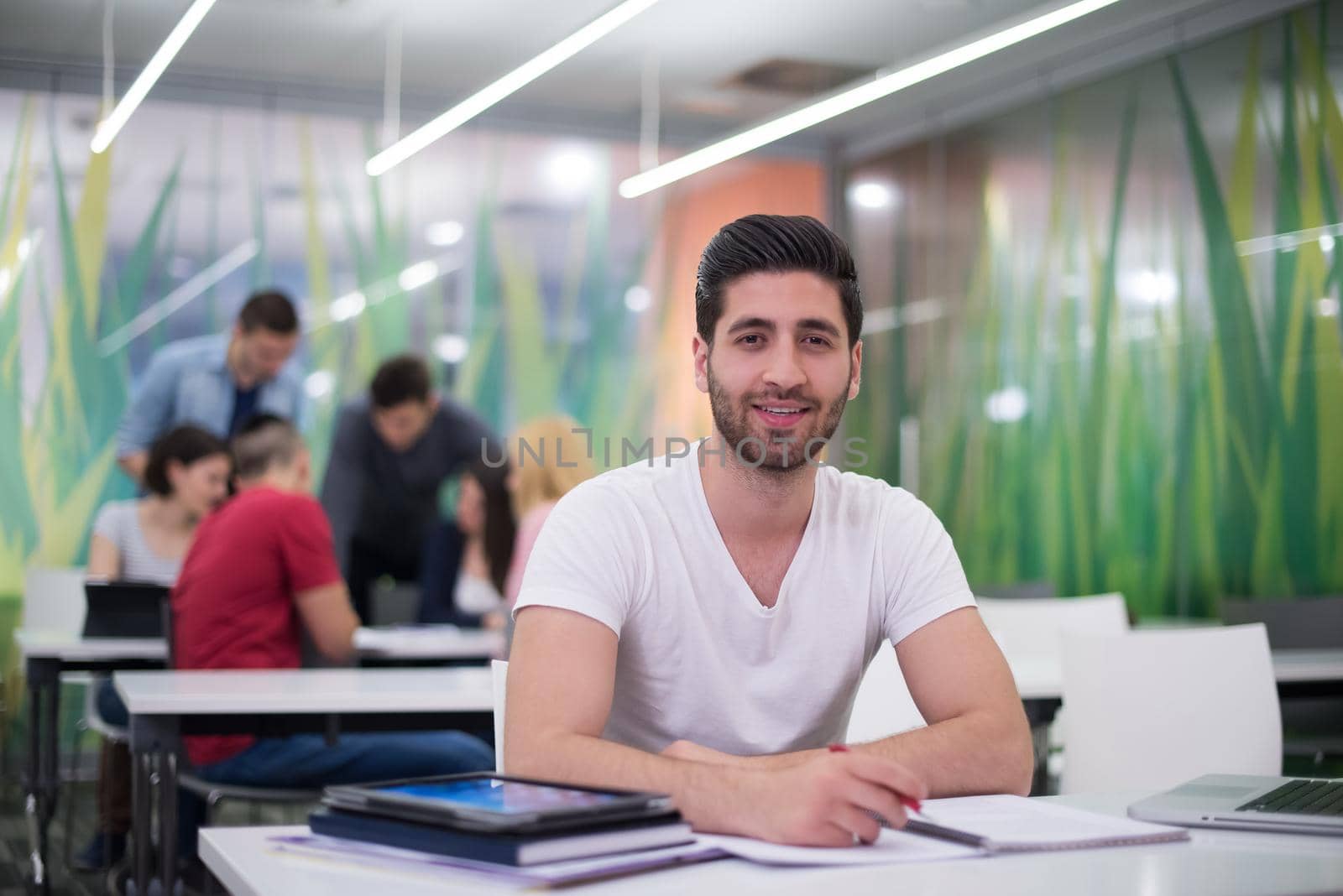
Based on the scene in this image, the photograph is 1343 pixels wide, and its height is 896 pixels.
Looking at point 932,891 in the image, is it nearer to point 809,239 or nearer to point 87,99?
point 809,239

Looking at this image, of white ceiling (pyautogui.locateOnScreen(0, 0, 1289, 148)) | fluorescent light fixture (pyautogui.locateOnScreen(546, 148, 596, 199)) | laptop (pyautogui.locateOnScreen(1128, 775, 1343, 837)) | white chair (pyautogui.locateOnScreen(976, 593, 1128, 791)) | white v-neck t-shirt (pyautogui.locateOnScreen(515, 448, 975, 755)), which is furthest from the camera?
fluorescent light fixture (pyautogui.locateOnScreen(546, 148, 596, 199))

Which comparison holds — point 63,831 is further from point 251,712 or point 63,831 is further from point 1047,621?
point 1047,621

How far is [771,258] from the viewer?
1.84 m

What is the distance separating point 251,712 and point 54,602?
3.19 meters

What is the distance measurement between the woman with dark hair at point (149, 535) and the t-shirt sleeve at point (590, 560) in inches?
114

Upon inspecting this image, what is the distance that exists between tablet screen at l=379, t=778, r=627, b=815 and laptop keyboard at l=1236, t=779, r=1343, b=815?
26.8 inches

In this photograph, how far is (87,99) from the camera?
23.4ft

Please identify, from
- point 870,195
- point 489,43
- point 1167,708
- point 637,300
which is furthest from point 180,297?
point 1167,708

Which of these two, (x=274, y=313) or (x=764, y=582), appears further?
(x=274, y=313)

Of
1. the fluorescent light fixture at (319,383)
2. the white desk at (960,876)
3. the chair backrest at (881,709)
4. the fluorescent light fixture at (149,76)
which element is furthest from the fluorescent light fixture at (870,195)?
the white desk at (960,876)

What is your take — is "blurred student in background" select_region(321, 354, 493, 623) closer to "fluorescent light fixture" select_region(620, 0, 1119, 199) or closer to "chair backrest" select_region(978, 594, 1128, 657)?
"fluorescent light fixture" select_region(620, 0, 1119, 199)

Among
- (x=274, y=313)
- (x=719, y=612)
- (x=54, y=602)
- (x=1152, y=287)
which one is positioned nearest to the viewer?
(x=719, y=612)

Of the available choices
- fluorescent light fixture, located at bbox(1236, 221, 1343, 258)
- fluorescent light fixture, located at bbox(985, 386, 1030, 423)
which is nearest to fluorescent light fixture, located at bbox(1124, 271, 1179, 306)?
fluorescent light fixture, located at bbox(1236, 221, 1343, 258)

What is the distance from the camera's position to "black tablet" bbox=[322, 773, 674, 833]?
3.63 feet
